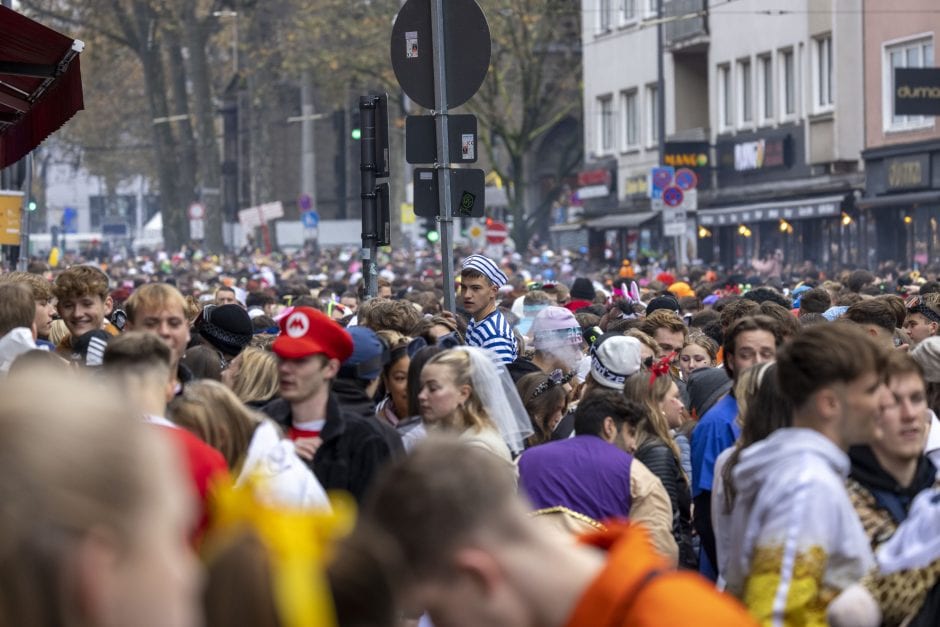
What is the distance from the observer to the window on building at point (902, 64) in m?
36.8

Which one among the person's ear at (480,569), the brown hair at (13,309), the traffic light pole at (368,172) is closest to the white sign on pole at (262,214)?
the traffic light pole at (368,172)

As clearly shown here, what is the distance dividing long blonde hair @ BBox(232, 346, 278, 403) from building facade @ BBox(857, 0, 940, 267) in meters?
29.8

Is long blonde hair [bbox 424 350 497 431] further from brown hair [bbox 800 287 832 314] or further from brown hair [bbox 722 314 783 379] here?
brown hair [bbox 800 287 832 314]

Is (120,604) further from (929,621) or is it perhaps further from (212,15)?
(212,15)

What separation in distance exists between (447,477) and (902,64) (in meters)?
36.9

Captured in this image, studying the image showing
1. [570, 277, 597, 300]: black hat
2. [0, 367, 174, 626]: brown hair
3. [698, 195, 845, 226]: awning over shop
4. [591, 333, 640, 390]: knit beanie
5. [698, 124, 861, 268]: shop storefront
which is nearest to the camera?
[0, 367, 174, 626]: brown hair

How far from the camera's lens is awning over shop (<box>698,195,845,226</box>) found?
40844mm

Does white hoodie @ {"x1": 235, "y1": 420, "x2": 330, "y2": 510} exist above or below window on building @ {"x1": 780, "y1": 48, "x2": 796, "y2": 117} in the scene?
below

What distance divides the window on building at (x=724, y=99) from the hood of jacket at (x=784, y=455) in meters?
44.4

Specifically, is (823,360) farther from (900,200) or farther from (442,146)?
(900,200)

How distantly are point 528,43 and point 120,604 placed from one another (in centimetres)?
5395

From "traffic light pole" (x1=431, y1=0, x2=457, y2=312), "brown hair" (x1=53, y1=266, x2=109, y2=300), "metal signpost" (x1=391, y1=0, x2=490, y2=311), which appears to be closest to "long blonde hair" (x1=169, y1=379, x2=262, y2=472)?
"brown hair" (x1=53, y1=266, x2=109, y2=300)

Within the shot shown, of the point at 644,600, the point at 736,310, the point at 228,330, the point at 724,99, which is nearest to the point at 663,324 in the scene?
the point at 736,310

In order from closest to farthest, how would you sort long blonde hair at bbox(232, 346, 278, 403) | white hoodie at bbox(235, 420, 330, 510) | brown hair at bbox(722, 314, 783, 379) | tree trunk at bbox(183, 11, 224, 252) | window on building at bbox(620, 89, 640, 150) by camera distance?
white hoodie at bbox(235, 420, 330, 510), long blonde hair at bbox(232, 346, 278, 403), brown hair at bbox(722, 314, 783, 379), window on building at bbox(620, 89, 640, 150), tree trunk at bbox(183, 11, 224, 252)
